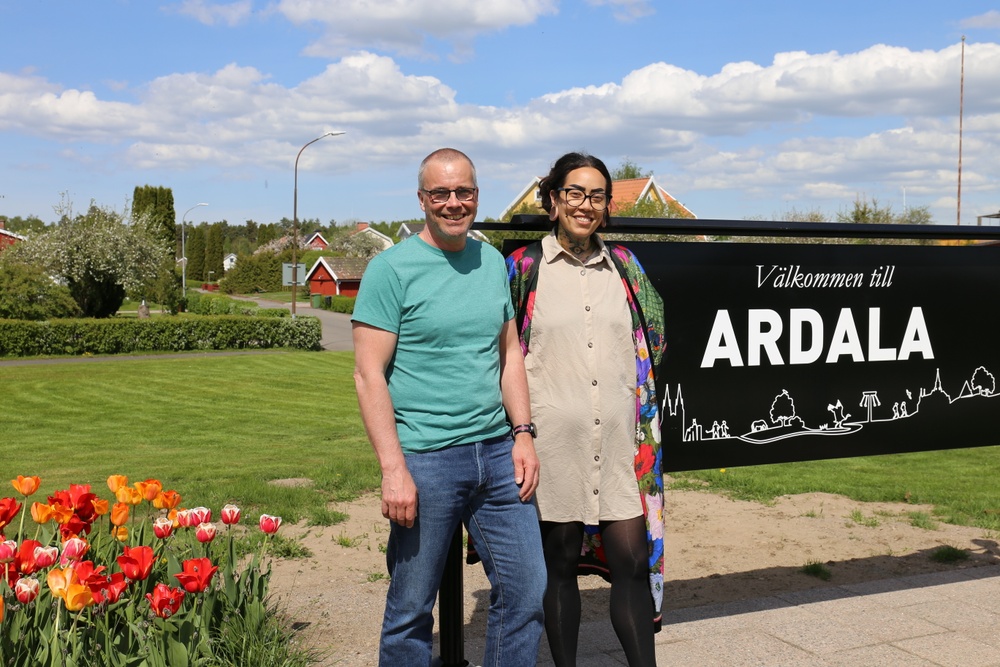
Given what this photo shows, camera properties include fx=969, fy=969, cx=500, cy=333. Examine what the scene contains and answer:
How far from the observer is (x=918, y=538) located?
6.14 m

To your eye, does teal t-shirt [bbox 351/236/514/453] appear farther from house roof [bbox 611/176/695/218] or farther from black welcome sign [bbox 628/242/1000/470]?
house roof [bbox 611/176/695/218]

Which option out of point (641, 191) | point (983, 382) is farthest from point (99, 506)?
point (641, 191)

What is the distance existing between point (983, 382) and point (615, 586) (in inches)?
110

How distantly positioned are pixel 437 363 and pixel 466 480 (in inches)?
14.1

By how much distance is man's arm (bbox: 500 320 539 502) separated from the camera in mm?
2979

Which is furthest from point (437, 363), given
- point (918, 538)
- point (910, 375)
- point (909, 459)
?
point (909, 459)

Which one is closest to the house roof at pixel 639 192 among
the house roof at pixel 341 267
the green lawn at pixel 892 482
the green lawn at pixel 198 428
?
the house roof at pixel 341 267

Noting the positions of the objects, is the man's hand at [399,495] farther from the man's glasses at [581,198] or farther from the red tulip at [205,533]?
the man's glasses at [581,198]

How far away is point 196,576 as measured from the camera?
296 centimetres

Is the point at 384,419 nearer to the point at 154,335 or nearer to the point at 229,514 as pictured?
the point at 229,514

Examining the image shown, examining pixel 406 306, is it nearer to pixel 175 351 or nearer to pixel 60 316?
pixel 175 351

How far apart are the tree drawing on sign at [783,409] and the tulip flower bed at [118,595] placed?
2.33 metres

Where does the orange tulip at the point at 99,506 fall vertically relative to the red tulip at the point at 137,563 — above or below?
above

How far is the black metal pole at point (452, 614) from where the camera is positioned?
3460 mm
